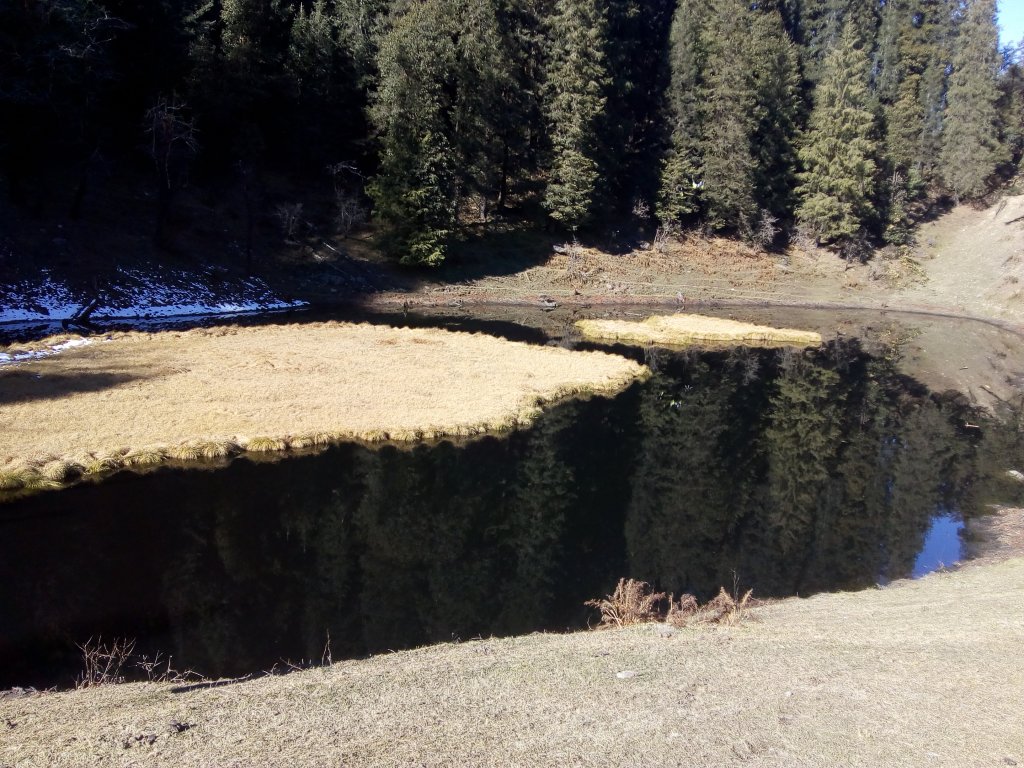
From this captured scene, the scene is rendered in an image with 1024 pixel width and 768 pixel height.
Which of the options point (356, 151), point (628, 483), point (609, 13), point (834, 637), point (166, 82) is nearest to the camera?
point (834, 637)

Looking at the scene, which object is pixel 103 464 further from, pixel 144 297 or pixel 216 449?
pixel 144 297

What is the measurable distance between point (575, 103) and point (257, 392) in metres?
44.0

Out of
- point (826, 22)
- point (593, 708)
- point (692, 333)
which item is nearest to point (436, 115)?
point (692, 333)

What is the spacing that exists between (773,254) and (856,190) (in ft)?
28.7

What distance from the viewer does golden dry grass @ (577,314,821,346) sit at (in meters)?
45.4

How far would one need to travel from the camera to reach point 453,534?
1770 cm

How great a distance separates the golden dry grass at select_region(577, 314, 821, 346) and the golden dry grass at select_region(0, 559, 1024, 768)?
3443 cm

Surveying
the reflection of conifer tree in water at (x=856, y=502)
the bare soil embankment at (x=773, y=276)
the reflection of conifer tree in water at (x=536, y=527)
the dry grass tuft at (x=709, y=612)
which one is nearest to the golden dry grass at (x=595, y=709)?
the dry grass tuft at (x=709, y=612)

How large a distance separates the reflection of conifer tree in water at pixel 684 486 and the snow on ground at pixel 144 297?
26.1 meters

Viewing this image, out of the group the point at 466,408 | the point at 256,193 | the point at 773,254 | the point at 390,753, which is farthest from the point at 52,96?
Answer: the point at 773,254

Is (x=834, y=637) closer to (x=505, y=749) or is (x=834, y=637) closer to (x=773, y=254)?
(x=505, y=749)

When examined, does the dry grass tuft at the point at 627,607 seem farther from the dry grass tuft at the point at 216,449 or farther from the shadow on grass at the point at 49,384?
the shadow on grass at the point at 49,384

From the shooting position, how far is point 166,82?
48.2m

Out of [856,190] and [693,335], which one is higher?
[856,190]
